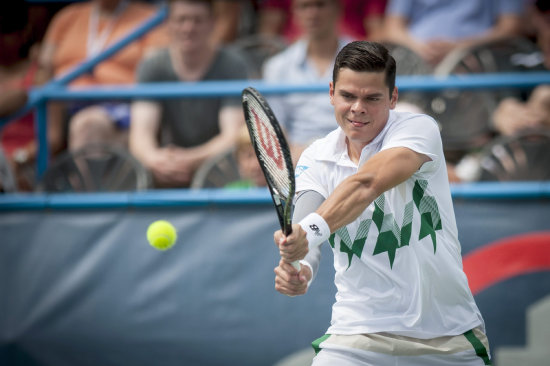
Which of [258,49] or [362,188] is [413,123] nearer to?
[362,188]

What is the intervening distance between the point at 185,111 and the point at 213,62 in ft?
1.45

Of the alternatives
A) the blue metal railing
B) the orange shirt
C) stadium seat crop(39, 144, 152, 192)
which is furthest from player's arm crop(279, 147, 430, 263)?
the orange shirt

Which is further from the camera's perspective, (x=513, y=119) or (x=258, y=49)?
(x=258, y=49)

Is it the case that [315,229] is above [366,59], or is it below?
below

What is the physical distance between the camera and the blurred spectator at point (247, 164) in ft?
17.1

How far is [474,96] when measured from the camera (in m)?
5.73

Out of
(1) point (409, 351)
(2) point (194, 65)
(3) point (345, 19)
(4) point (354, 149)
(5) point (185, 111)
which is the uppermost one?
(3) point (345, 19)

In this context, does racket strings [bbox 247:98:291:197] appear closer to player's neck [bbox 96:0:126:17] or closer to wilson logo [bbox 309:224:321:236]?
wilson logo [bbox 309:224:321:236]

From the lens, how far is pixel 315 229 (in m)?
2.80

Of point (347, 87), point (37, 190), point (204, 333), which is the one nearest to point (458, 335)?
point (347, 87)

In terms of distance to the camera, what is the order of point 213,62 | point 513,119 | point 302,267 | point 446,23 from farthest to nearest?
point 446,23, point 213,62, point 513,119, point 302,267

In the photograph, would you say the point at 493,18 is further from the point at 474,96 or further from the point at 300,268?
the point at 300,268

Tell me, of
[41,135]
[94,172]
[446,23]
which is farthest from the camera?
[446,23]

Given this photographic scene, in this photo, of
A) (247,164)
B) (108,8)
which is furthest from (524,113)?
(108,8)
